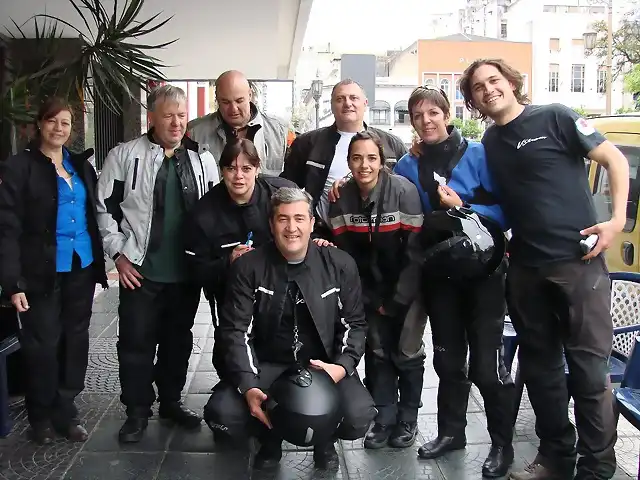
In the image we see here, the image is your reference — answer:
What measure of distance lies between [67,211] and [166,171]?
57cm

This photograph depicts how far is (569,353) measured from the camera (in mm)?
2994

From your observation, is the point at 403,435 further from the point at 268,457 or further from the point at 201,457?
the point at 201,457

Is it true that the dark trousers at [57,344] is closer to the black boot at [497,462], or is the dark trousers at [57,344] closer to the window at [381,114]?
the black boot at [497,462]

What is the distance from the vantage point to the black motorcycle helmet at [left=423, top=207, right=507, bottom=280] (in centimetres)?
310

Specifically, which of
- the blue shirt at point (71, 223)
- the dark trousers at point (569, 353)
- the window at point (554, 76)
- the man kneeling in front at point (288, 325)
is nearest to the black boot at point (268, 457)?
the man kneeling in front at point (288, 325)

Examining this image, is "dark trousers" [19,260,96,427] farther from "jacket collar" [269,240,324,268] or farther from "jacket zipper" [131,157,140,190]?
"jacket collar" [269,240,324,268]

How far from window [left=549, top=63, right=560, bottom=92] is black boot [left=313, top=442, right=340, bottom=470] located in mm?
47137

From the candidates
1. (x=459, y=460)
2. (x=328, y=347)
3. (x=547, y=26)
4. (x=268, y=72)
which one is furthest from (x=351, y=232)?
(x=547, y=26)

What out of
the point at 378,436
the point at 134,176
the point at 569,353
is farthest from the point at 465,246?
the point at 134,176

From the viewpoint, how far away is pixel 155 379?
13.1ft

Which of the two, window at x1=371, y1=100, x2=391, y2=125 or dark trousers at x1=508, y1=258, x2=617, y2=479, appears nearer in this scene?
dark trousers at x1=508, y1=258, x2=617, y2=479

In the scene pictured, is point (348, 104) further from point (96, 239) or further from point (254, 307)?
point (96, 239)

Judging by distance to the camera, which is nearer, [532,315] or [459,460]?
[532,315]

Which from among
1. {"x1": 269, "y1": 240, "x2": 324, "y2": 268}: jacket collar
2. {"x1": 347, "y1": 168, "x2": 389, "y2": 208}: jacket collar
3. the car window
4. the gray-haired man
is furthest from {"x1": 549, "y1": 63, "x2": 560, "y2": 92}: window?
{"x1": 269, "y1": 240, "x2": 324, "y2": 268}: jacket collar
